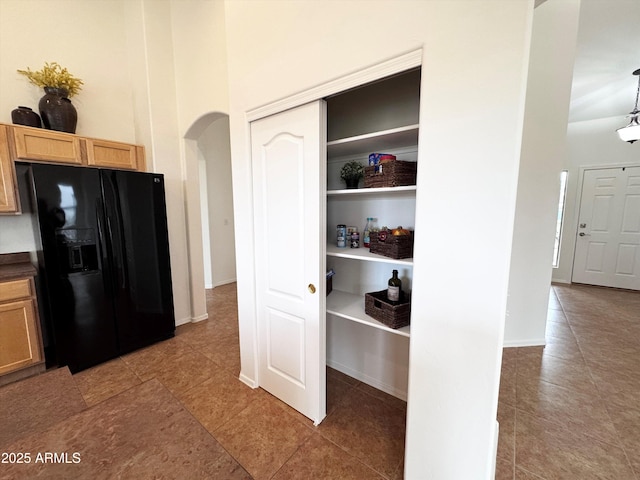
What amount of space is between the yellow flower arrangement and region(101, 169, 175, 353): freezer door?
0.97m

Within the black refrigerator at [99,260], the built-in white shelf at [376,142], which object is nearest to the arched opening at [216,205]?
the black refrigerator at [99,260]

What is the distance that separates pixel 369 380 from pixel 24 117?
379 cm

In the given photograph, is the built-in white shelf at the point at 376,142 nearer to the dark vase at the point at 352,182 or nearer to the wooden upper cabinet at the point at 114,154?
the dark vase at the point at 352,182

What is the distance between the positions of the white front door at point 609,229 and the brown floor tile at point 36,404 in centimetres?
701

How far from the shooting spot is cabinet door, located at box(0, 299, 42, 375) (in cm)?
208

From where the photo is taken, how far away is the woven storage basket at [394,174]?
1.50m

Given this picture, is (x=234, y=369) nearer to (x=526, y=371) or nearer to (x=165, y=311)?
(x=165, y=311)

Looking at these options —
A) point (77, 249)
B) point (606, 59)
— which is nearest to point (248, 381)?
point (77, 249)

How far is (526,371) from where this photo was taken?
93.0 inches

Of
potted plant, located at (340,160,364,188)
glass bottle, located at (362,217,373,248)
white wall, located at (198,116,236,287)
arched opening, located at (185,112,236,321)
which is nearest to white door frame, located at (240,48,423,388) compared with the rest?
potted plant, located at (340,160,364,188)

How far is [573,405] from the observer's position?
6.40 feet

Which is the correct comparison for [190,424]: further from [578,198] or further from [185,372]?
[578,198]

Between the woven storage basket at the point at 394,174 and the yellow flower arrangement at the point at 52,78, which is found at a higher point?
the yellow flower arrangement at the point at 52,78

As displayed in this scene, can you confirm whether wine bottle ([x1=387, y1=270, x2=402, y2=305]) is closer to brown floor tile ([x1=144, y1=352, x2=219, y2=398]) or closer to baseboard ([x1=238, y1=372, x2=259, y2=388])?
baseboard ([x1=238, y1=372, x2=259, y2=388])
